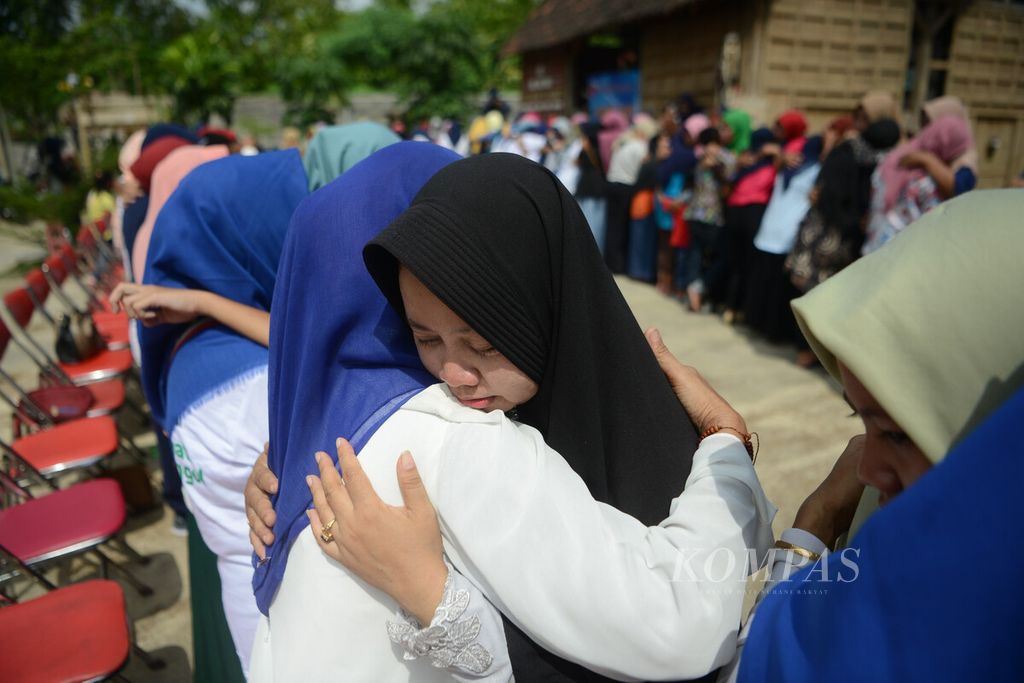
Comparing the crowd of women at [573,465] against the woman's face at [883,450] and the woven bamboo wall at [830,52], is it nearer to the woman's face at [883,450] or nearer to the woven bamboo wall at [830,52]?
the woman's face at [883,450]

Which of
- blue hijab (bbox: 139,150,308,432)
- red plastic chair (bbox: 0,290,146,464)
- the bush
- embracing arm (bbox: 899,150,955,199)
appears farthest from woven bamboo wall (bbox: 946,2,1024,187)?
the bush

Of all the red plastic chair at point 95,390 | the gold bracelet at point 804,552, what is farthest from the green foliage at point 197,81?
the gold bracelet at point 804,552

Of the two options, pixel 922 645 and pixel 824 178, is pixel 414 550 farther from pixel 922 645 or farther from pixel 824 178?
pixel 824 178

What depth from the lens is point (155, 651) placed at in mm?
2736

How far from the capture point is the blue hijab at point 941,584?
54 centimetres

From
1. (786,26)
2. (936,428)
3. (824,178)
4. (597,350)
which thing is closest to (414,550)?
(597,350)

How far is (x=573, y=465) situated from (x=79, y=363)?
14.3 ft

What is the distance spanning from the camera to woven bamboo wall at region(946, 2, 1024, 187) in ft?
34.4

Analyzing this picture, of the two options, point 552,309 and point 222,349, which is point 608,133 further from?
point 552,309

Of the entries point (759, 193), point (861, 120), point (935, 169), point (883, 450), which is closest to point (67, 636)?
point (883, 450)

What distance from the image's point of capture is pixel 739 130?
6.54m

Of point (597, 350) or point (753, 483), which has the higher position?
point (597, 350)

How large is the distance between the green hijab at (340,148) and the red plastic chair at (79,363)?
8.78 feet

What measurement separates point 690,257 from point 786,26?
4.45 m
